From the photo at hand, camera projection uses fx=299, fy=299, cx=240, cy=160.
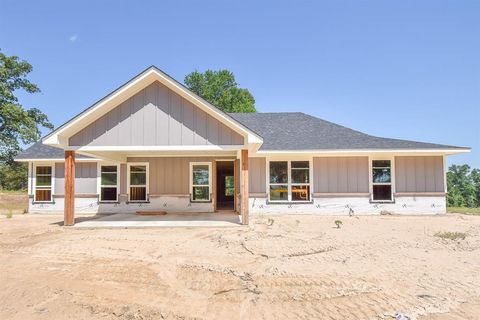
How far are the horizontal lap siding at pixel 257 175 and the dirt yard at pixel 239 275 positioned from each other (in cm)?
523

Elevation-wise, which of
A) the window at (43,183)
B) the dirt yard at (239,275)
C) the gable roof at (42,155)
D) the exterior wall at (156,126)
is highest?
the exterior wall at (156,126)

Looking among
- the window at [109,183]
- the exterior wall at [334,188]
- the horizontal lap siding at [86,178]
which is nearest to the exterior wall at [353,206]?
the exterior wall at [334,188]

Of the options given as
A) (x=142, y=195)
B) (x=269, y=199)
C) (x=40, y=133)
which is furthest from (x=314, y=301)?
(x=40, y=133)

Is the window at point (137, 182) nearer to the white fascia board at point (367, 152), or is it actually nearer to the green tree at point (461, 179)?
the white fascia board at point (367, 152)

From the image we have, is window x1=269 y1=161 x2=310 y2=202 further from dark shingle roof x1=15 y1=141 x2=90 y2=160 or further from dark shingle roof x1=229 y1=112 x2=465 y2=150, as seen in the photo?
dark shingle roof x1=15 y1=141 x2=90 y2=160

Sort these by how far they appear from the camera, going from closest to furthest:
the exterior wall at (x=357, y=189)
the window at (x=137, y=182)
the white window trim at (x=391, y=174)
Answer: the exterior wall at (x=357, y=189), the white window trim at (x=391, y=174), the window at (x=137, y=182)

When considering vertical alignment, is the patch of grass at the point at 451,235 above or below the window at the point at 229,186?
below

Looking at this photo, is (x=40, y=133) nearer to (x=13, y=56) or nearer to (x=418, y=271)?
(x=13, y=56)

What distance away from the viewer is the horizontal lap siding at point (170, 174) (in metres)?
15.1

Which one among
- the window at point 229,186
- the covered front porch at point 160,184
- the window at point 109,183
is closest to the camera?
the covered front porch at point 160,184

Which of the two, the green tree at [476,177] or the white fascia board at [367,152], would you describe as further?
the green tree at [476,177]

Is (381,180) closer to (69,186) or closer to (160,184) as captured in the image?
(160,184)

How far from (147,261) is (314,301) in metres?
3.75

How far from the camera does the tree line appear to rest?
29.8 meters
